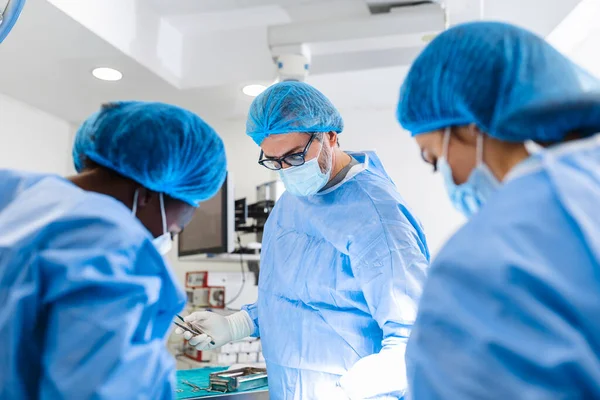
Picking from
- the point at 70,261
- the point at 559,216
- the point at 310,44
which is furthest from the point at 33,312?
the point at 310,44

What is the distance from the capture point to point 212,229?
2930 mm

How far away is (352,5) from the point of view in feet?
8.82

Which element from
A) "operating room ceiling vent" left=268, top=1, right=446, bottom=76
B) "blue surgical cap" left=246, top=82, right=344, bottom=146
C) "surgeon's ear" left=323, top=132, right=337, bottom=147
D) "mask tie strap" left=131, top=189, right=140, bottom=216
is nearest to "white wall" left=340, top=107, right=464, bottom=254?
"operating room ceiling vent" left=268, top=1, right=446, bottom=76

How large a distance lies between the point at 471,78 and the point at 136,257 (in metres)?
0.57

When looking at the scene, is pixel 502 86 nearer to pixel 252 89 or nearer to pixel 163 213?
pixel 163 213

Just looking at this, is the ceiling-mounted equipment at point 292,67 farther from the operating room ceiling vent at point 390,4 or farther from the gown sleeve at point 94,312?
the gown sleeve at point 94,312

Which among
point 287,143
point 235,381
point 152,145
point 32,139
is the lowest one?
point 235,381

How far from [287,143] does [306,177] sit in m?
0.12

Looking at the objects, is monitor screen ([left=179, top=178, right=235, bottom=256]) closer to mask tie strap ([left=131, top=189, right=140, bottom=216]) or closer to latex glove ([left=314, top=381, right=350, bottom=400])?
latex glove ([left=314, top=381, right=350, bottom=400])

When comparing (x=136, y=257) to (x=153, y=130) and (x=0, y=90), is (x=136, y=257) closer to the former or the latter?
(x=153, y=130)

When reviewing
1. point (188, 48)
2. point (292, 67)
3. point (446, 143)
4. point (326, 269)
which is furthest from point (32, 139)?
point (446, 143)

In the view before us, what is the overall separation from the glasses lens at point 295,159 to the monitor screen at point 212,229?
1193 millimetres

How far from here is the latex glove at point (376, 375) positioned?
1220 millimetres

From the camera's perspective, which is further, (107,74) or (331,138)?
(107,74)
